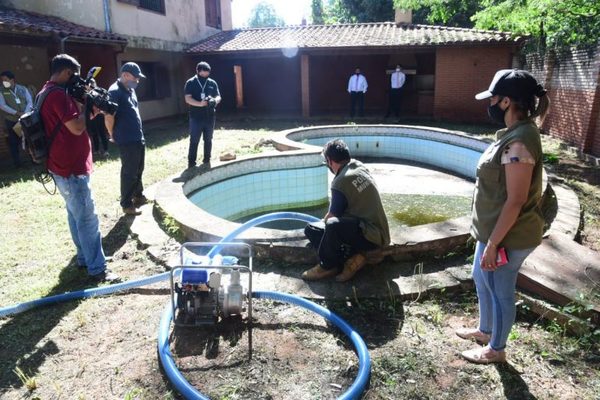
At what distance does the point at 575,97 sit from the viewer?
9.01m

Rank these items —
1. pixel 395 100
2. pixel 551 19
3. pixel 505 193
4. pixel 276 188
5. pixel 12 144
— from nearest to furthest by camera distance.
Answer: pixel 505 193 < pixel 276 188 < pixel 12 144 < pixel 551 19 < pixel 395 100

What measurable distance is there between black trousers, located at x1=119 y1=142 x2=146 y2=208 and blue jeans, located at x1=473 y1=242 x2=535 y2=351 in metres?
3.90

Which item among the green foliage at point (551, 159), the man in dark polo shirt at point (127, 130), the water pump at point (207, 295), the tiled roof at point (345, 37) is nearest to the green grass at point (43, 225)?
the man in dark polo shirt at point (127, 130)

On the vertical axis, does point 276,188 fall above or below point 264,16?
below

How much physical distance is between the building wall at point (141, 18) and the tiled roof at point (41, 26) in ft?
1.32

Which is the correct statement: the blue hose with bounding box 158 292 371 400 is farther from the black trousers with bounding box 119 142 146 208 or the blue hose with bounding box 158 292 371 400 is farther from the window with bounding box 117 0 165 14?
the window with bounding box 117 0 165 14

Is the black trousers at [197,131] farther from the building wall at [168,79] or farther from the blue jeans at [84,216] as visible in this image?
the building wall at [168,79]

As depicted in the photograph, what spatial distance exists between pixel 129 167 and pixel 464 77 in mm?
12141

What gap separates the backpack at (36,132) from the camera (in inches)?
123

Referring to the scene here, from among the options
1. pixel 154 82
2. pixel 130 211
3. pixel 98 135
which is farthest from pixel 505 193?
pixel 154 82

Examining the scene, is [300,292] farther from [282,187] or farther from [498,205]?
[282,187]

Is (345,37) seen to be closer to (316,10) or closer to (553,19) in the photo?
(553,19)

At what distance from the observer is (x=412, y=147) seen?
9672mm

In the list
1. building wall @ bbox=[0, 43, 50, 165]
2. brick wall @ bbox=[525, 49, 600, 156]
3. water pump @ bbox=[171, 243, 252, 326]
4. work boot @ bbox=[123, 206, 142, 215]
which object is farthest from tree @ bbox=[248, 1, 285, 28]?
water pump @ bbox=[171, 243, 252, 326]
